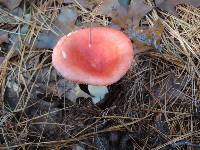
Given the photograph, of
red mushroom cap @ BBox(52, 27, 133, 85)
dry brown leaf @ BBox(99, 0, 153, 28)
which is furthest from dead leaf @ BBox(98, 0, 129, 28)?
red mushroom cap @ BBox(52, 27, 133, 85)

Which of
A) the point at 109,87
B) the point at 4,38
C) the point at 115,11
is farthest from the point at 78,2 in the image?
the point at 109,87

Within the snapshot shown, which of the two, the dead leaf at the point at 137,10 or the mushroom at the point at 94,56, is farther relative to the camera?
the dead leaf at the point at 137,10

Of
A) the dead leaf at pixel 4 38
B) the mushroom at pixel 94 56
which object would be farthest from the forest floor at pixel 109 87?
the mushroom at pixel 94 56

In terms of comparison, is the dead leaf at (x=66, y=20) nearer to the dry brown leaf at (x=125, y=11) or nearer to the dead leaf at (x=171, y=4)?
the dry brown leaf at (x=125, y=11)

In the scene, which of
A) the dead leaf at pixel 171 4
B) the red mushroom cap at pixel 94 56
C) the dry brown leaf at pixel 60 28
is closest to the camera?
the red mushroom cap at pixel 94 56

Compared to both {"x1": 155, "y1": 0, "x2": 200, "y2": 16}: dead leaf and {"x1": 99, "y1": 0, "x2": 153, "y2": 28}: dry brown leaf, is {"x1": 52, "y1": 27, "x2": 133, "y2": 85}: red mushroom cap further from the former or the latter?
{"x1": 155, "y1": 0, "x2": 200, "y2": 16}: dead leaf

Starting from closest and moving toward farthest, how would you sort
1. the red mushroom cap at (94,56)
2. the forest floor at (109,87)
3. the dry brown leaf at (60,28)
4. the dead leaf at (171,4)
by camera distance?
1. the red mushroom cap at (94,56)
2. the forest floor at (109,87)
3. the dry brown leaf at (60,28)
4. the dead leaf at (171,4)

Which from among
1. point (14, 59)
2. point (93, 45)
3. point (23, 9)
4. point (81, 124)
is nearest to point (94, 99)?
point (81, 124)

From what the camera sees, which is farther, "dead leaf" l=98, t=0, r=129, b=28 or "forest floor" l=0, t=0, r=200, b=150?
"dead leaf" l=98, t=0, r=129, b=28
